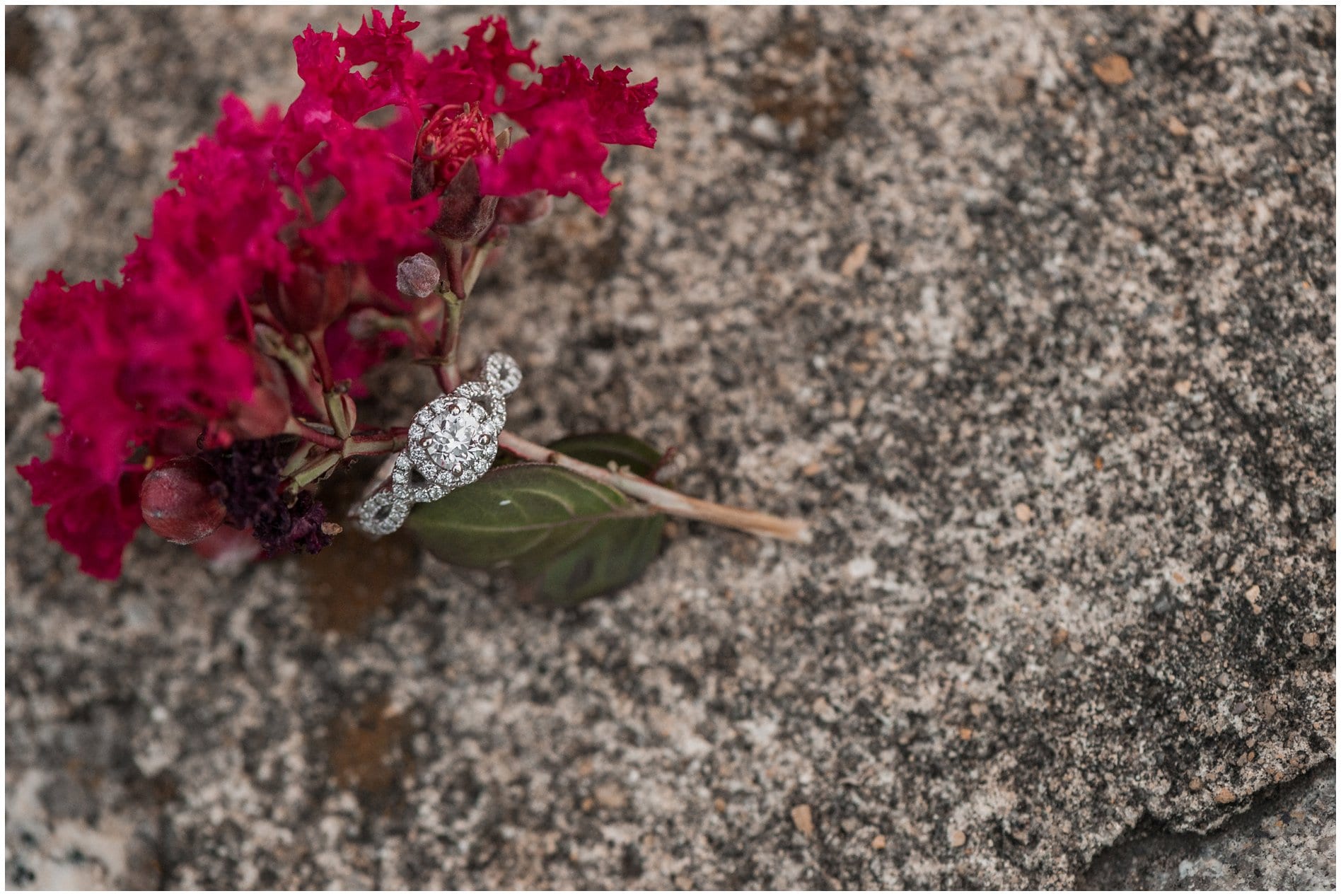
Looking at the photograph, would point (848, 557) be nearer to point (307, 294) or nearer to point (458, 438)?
point (458, 438)

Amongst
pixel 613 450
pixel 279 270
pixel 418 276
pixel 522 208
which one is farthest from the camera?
pixel 613 450

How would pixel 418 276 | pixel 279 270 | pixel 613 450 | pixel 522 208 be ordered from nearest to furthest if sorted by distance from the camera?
1. pixel 279 270
2. pixel 418 276
3. pixel 522 208
4. pixel 613 450

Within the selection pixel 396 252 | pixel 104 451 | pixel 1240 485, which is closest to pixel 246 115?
pixel 396 252

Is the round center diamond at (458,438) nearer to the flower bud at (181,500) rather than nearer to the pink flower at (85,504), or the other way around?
the flower bud at (181,500)

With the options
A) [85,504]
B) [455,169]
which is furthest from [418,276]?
[85,504]

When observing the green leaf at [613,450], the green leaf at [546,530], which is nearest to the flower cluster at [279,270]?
the green leaf at [546,530]

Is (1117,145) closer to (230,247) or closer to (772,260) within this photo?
(772,260)

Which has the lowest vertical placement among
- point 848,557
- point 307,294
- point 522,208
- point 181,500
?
point 848,557
